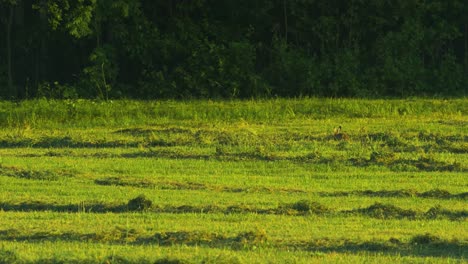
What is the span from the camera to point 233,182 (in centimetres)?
1516

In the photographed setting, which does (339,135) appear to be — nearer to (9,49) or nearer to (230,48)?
(230,48)

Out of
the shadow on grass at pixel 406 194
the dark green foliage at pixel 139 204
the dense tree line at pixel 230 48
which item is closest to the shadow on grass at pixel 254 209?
the dark green foliage at pixel 139 204

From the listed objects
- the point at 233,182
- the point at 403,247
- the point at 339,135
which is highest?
the point at 403,247

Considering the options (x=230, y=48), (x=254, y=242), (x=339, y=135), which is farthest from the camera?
(x=230, y=48)

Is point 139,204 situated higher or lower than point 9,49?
higher

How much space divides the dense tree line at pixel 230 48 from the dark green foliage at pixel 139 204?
17520mm

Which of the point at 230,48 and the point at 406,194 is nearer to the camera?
the point at 406,194

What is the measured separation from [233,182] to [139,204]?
2.88m

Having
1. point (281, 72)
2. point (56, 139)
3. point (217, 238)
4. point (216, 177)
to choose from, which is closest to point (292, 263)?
point (217, 238)

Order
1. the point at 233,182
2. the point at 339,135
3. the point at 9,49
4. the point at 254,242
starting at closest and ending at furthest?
the point at 254,242
the point at 233,182
the point at 339,135
the point at 9,49

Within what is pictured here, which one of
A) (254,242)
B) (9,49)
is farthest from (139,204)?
(9,49)

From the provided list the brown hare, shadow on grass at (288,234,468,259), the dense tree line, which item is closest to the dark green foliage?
shadow on grass at (288,234,468,259)

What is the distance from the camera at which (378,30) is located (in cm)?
3478

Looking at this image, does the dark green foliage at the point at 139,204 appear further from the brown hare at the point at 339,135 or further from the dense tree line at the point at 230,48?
Answer: the dense tree line at the point at 230,48
